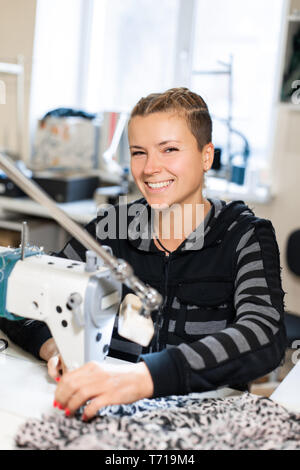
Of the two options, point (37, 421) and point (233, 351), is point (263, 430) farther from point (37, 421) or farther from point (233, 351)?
A: point (37, 421)

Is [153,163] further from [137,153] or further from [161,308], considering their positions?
[161,308]

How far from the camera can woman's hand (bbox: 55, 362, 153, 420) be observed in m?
0.83

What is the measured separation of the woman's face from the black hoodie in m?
0.11

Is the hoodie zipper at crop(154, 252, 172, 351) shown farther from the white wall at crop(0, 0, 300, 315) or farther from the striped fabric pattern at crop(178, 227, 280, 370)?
the white wall at crop(0, 0, 300, 315)

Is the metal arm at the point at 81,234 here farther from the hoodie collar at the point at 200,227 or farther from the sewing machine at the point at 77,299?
the hoodie collar at the point at 200,227

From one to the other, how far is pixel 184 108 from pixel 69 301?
516 millimetres

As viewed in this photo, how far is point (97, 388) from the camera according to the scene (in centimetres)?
84

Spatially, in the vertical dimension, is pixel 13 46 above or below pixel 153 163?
above

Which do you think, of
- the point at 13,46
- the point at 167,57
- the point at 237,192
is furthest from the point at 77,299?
the point at 13,46

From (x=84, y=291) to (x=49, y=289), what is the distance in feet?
0.22

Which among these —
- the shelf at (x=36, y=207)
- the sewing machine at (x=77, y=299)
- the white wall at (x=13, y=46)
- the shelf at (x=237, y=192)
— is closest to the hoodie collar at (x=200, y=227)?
the sewing machine at (x=77, y=299)

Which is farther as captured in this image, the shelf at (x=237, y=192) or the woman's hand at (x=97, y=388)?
the shelf at (x=237, y=192)

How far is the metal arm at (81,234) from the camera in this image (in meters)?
0.81
